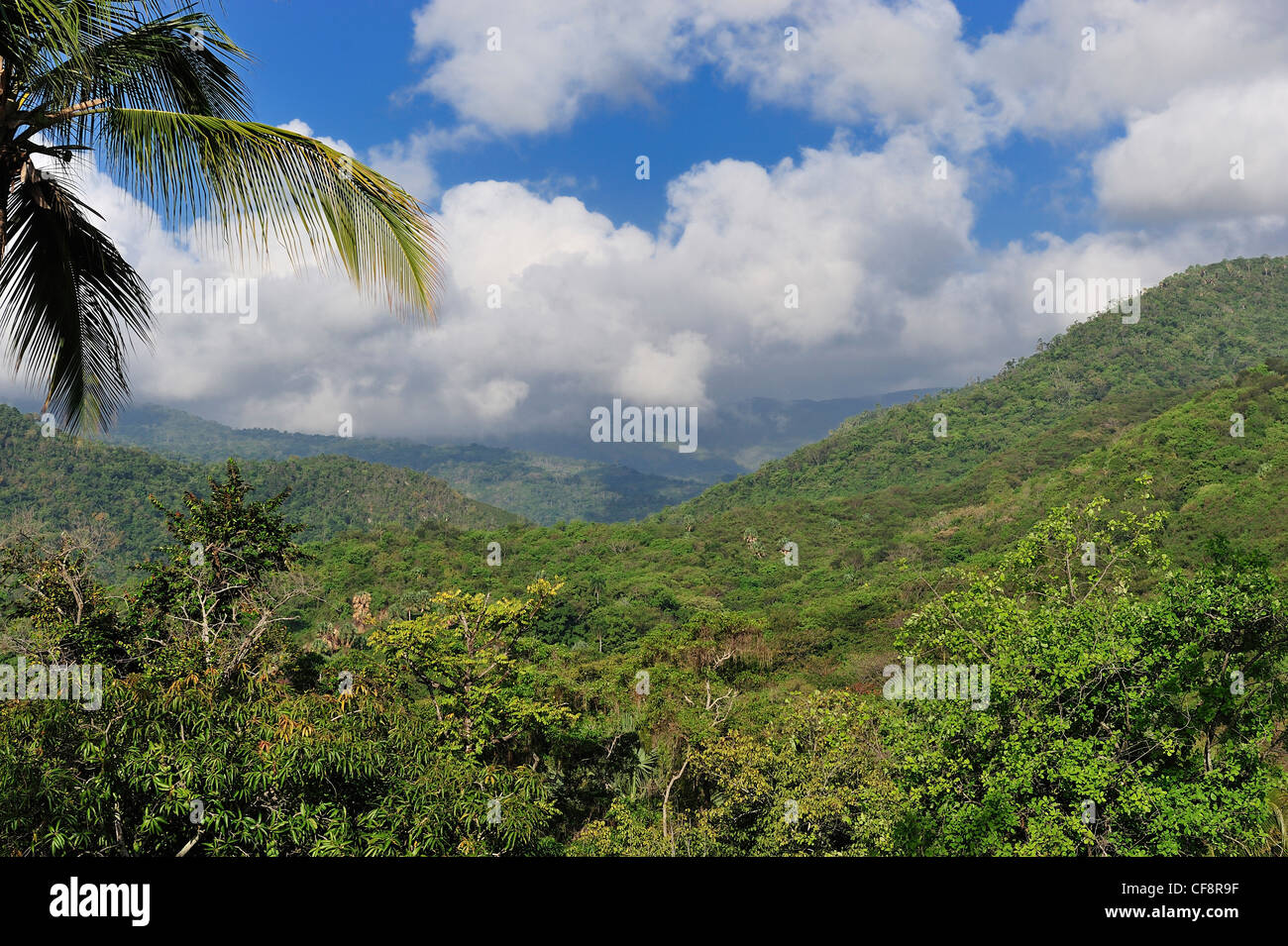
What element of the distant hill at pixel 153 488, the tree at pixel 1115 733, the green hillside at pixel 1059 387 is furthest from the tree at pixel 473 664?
the green hillside at pixel 1059 387

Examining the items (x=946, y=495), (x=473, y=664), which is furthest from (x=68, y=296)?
(x=946, y=495)

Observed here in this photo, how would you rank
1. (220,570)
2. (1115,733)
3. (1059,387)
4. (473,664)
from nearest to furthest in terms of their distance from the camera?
Result: (1115,733)
(220,570)
(473,664)
(1059,387)

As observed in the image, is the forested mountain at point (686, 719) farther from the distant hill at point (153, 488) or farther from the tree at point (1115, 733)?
the distant hill at point (153, 488)

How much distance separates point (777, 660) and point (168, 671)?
1048 inches

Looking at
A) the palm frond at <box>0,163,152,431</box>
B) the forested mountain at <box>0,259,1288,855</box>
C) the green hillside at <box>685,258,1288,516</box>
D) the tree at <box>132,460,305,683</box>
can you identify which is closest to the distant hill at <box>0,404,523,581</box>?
the green hillside at <box>685,258,1288,516</box>

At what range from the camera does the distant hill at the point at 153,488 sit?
272 feet

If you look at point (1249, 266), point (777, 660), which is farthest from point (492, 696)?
point (1249, 266)

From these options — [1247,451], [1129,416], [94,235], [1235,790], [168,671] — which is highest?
[1129,416]

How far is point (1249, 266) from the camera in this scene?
392 feet

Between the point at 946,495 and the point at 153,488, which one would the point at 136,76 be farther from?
the point at 153,488

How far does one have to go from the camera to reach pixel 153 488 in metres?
94.3

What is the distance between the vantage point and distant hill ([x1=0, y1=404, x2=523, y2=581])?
82812mm

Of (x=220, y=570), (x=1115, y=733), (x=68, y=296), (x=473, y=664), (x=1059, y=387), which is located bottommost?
(x=1115, y=733)
